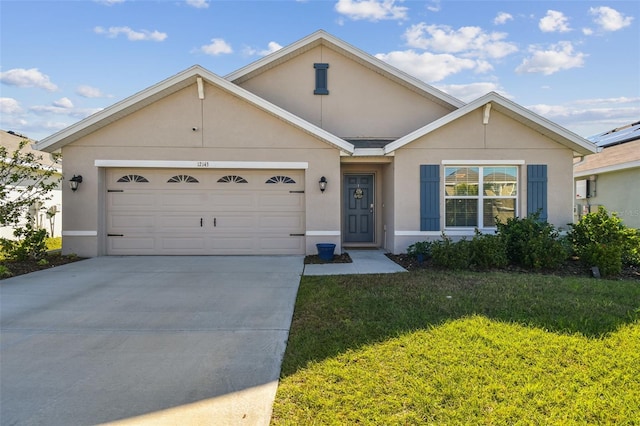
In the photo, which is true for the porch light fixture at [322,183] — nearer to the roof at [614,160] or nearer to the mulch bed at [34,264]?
the mulch bed at [34,264]

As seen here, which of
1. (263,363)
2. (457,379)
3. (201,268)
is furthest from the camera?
(201,268)

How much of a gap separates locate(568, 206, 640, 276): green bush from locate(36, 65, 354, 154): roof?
5695 millimetres

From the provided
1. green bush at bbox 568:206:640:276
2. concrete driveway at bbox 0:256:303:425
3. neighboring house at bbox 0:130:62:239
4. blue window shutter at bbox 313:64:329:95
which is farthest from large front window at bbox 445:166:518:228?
neighboring house at bbox 0:130:62:239

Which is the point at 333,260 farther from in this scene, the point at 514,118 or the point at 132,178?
the point at 514,118

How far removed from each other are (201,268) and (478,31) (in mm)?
11166

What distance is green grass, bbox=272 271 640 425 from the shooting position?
2695mm

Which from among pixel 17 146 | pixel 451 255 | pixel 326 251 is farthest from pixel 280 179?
pixel 17 146

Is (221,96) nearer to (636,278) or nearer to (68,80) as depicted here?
(68,80)

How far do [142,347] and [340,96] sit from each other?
9.02 metres

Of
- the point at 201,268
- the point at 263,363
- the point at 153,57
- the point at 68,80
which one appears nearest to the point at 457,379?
the point at 263,363

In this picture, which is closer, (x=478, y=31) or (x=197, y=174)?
(x=197, y=174)

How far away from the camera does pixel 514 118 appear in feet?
30.6

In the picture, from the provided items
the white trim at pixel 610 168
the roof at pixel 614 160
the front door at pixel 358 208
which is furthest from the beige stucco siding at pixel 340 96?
the white trim at pixel 610 168

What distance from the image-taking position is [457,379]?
310cm
